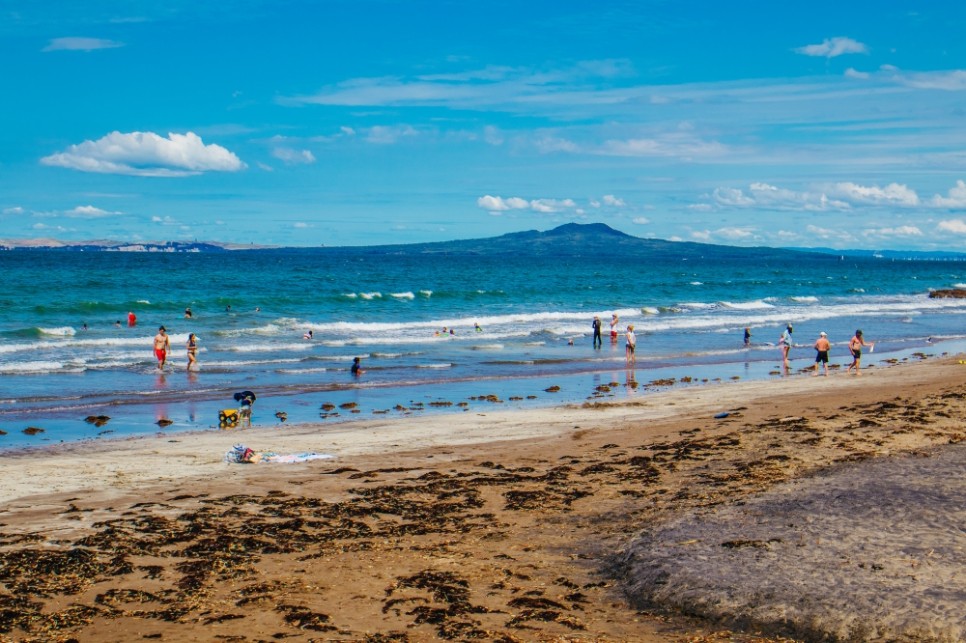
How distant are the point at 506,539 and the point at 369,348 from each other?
84.4 feet

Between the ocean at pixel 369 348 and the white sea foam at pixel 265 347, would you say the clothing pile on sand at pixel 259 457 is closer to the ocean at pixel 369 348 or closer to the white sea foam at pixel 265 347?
the ocean at pixel 369 348

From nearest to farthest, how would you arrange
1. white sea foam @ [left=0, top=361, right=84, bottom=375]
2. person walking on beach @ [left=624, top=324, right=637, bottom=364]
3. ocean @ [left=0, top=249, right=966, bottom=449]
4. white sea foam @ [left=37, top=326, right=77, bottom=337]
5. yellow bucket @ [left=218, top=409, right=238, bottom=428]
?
yellow bucket @ [left=218, top=409, right=238, bottom=428], ocean @ [left=0, top=249, right=966, bottom=449], white sea foam @ [left=0, top=361, right=84, bottom=375], person walking on beach @ [left=624, top=324, right=637, bottom=364], white sea foam @ [left=37, top=326, right=77, bottom=337]

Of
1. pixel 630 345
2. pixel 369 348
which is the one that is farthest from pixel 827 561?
pixel 369 348

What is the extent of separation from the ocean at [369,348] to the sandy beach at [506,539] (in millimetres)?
5576

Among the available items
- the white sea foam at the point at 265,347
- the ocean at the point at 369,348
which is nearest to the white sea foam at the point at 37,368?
the ocean at the point at 369,348

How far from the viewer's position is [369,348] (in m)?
34.7

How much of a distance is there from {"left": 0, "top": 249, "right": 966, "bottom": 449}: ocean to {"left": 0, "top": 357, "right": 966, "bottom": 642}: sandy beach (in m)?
5.58

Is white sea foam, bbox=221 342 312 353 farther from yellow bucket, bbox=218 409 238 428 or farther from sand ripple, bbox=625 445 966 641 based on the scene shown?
sand ripple, bbox=625 445 966 641

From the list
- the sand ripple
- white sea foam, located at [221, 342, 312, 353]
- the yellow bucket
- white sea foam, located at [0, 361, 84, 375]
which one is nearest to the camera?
the sand ripple

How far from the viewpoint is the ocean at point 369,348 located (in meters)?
21.2

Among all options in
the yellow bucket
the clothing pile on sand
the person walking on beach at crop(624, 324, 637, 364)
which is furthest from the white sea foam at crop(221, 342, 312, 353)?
the clothing pile on sand

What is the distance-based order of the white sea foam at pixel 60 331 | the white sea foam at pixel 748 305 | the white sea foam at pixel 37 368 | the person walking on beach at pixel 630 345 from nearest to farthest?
the white sea foam at pixel 37 368 < the person walking on beach at pixel 630 345 < the white sea foam at pixel 60 331 < the white sea foam at pixel 748 305

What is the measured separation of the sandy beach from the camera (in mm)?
7105

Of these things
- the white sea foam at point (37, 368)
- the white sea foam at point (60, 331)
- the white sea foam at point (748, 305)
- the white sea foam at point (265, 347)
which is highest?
the white sea foam at point (748, 305)
